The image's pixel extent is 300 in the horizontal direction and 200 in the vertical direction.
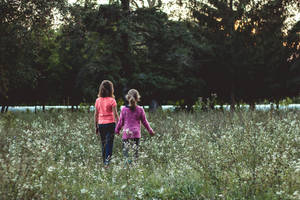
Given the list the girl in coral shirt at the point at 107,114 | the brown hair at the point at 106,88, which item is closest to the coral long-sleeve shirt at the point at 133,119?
the girl in coral shirt at the point at 107,114

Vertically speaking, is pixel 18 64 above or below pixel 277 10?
below

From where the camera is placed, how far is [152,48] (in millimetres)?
18688

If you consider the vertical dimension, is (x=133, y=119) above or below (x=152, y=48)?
below

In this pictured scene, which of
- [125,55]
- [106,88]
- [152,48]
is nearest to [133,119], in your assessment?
[106,88]

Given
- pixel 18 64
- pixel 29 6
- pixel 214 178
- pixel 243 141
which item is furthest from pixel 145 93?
pixel 214 178

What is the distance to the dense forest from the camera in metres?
14.9

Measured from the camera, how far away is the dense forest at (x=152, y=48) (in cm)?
1488

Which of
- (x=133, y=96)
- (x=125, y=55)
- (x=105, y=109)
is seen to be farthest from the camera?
(x=125, y=55)

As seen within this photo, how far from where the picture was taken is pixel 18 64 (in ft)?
54.7

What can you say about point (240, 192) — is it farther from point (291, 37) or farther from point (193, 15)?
point (291, 37)

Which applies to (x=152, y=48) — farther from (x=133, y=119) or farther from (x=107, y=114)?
(x=133, y=119)

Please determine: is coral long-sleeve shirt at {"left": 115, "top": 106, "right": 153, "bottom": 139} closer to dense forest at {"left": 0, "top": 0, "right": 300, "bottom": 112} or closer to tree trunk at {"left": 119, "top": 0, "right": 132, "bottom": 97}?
dense forest at {"left": 0, "top": 0, "right": 300, "bottom": 112}

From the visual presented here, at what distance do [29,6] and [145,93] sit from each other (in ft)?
26.4

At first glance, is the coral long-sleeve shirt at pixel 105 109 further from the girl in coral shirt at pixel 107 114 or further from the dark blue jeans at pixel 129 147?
the dark blue jeans at pixel 129 147
